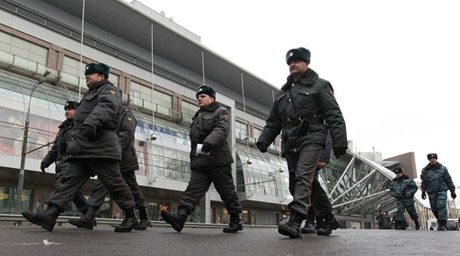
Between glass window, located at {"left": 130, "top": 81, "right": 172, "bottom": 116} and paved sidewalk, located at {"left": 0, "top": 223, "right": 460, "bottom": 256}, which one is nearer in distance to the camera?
paved sidewalk, located at {"left": 0, "top": 223, "right": 460, "bottom": 256}

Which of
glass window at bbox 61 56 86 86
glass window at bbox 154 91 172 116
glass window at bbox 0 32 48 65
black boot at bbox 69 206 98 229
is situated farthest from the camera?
glass window at bbox 154 91 172 116

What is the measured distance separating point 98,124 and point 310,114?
7.50 feet

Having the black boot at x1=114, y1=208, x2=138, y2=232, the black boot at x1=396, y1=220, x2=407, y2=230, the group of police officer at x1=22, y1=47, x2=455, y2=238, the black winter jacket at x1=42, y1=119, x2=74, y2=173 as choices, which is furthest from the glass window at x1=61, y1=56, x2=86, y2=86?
the black boot at x1=114, y1=208, x2=138, y2=232

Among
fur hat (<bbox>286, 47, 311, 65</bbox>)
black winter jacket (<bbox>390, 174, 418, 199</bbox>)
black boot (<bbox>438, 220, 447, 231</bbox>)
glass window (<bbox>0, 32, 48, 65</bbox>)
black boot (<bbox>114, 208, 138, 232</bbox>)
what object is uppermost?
glass window (<bbox>0, 32, 48, 65</bbox>)

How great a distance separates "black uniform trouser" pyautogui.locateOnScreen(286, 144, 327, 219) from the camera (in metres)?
4.02

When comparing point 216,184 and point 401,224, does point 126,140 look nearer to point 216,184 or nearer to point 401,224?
point 216,184

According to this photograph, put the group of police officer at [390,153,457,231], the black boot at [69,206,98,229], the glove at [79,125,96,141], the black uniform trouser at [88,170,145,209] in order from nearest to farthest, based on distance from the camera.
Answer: the glove at [79,125,96,141] < the black boot at [69,206,98,229] < the black uniform trouser at [88,170,145,209] < the group of police officer at [390,153,457,231]

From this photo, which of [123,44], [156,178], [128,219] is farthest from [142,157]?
[128,219]

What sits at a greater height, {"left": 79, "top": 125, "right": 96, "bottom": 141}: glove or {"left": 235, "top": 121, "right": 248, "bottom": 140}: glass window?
{"left": 235, "top": 121, "right": 248, "bottom": 140}: glass window

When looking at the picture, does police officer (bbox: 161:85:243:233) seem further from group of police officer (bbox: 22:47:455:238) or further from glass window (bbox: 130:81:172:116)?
glass window (bbox: 130:81:172:116)

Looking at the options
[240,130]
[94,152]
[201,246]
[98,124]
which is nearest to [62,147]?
[94,152]

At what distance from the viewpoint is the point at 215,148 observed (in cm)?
519

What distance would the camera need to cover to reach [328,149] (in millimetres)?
4992

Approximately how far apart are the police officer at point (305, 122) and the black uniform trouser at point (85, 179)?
1925mm
